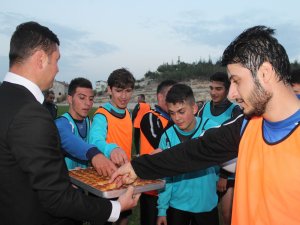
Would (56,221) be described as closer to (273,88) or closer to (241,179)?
(241,179)

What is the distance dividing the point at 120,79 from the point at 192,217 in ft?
Answer: 7.51

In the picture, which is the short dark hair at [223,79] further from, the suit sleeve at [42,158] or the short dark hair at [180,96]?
the suit sleeve at [42,158]

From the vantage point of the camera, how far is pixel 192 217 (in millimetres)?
3836

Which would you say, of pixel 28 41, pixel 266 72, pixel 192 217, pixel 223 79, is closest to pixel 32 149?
pixel 28 41

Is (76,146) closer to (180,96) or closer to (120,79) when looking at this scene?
(120,79)

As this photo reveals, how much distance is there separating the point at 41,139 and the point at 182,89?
8.78ft

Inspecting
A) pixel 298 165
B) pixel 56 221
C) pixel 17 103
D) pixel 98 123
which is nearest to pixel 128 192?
pixel 56 221

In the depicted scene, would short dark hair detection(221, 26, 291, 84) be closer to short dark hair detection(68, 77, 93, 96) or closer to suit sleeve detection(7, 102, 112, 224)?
suit sleeve detection(7, 102, 112, 224)

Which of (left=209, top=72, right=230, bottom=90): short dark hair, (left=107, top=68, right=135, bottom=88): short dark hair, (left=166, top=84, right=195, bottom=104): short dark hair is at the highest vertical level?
(left=209, top=72, right=230, bottom=90): short dark hair

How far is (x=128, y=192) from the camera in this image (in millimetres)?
2785

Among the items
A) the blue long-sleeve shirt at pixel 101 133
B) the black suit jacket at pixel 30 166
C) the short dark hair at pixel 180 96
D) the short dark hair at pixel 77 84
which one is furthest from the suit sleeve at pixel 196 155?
the short dark hair at pixel 77 84

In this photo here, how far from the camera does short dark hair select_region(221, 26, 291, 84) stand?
1.94 m

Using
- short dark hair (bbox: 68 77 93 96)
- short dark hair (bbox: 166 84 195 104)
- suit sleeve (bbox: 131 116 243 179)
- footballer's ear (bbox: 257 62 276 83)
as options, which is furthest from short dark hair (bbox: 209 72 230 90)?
footballer's ear (bbox: 257 62 276 83)

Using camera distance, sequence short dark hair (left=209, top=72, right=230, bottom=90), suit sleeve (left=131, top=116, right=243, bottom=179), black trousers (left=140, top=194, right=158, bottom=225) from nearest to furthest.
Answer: suit sleeve (left=131, top=116, right=243, bottom=179), black trousers (left=140, top=194, right=158, bottom=225), short dark hair (left=209, top=72, right=230, bottom=90)
